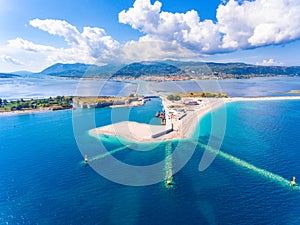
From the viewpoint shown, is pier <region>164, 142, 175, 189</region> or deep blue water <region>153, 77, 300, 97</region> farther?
deep blue water <region>153, 77, 300, 97</region>

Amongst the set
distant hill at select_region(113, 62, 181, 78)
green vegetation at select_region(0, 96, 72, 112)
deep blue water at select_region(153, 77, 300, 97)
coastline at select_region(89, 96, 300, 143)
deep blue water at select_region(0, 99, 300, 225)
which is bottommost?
deep blue water at select_region(0, 99, 300, 225)

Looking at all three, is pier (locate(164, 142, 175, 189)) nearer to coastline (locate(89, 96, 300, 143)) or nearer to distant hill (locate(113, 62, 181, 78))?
coastline (locate(89, 96, 300, 143))

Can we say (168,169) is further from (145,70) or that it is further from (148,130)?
(145,70)

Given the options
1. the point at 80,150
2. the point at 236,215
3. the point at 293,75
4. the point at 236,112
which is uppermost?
the point at 293,75

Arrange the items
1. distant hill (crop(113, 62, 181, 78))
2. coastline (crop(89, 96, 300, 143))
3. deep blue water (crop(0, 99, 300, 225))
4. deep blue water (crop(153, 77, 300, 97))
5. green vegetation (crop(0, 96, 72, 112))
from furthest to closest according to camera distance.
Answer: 1. distant hill (crop(113, 62, 181, 78))
2. deep blue water (crop(153, 77, 300, 97))
3. green vegetation (crop(0, 96, 72, 112))
4. coastline (crop(89, 96, 300, 143))
5. deep blue water (crop(0, 99, 300, 225))

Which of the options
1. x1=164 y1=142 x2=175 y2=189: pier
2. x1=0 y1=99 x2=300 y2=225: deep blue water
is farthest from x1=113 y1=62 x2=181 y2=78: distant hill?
x1=164 y1=142 x2=175 y2=189: pier

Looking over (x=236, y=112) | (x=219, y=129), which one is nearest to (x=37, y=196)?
(x=219, y=129)

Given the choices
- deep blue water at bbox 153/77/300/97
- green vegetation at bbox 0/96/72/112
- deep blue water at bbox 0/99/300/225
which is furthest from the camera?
deep blue water at bbox 153/77/300/97

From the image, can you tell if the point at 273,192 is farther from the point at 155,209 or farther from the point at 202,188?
the point at 155,209
